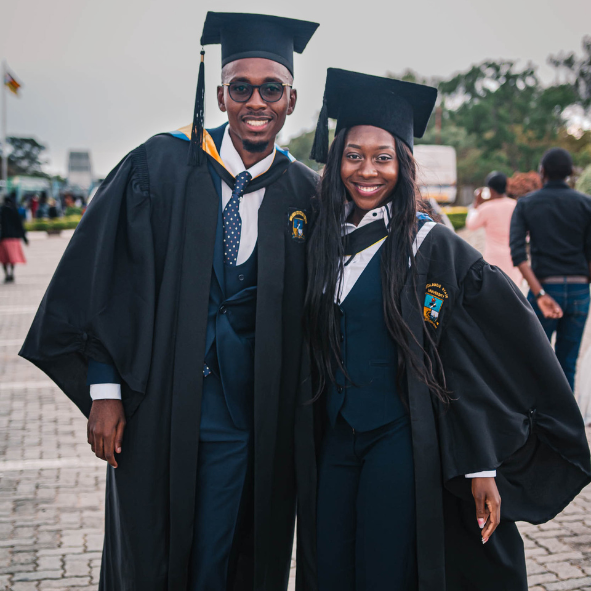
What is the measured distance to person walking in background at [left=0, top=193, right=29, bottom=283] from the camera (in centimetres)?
1377

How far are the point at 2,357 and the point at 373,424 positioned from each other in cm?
704

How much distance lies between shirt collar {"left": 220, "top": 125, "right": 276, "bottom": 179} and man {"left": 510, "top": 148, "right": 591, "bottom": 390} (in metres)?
3.48

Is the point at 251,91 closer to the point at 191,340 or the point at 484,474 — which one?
the point at 191,340

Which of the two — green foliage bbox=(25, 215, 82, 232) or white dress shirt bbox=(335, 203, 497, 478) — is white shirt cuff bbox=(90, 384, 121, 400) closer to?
white dress shirt bbox=(335, 203, 497, 478)

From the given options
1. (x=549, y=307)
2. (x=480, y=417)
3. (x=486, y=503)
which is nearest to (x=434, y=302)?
(x=480, y=417)

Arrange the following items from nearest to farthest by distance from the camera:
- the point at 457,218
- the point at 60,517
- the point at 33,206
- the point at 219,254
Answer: the point at 219,254
the point at 60,517
the point at 457,218
the point at 33,206

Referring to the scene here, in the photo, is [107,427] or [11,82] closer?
[107,427]

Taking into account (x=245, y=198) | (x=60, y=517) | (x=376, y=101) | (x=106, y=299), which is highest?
(x=376, y=101)

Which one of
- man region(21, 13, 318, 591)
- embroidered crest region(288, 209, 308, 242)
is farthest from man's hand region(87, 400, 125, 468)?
embroidered crest region(288, 209, 308, 242)

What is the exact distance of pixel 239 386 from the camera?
2.51 metres

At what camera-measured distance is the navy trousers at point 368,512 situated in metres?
2.30

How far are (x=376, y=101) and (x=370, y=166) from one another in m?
0.24

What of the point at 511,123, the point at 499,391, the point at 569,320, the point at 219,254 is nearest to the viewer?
the point at 499,391

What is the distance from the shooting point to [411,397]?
2.29m
